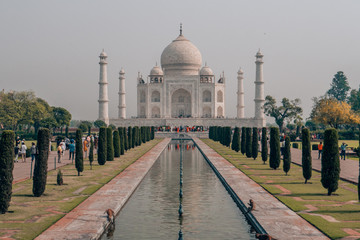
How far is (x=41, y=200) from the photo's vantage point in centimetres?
1417

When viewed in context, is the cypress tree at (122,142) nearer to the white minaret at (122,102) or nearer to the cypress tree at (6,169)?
the cypress tree at (6,169)

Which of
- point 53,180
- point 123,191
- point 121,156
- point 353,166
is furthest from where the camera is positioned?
point 121,156

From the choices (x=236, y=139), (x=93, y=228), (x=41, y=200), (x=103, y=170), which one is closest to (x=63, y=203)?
(x=41, y=200)

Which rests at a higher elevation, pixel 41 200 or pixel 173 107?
pixel 173 107

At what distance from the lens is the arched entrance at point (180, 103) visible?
86500mm

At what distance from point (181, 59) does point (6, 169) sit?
246 feet

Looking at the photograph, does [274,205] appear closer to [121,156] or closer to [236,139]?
[121,156]

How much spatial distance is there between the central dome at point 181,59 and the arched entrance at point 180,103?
3.87 meters

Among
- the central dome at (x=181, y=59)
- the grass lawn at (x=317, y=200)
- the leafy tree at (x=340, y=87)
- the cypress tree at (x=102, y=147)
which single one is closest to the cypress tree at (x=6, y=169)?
the grass lawn at (x=317, y=200)

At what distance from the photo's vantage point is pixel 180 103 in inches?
3415

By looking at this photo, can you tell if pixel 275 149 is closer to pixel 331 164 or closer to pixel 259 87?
pixel 331 164

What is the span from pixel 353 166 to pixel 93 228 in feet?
58.6

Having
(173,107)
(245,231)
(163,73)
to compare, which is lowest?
(245,231)

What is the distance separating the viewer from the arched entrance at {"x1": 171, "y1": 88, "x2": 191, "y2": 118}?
86.5 meters
